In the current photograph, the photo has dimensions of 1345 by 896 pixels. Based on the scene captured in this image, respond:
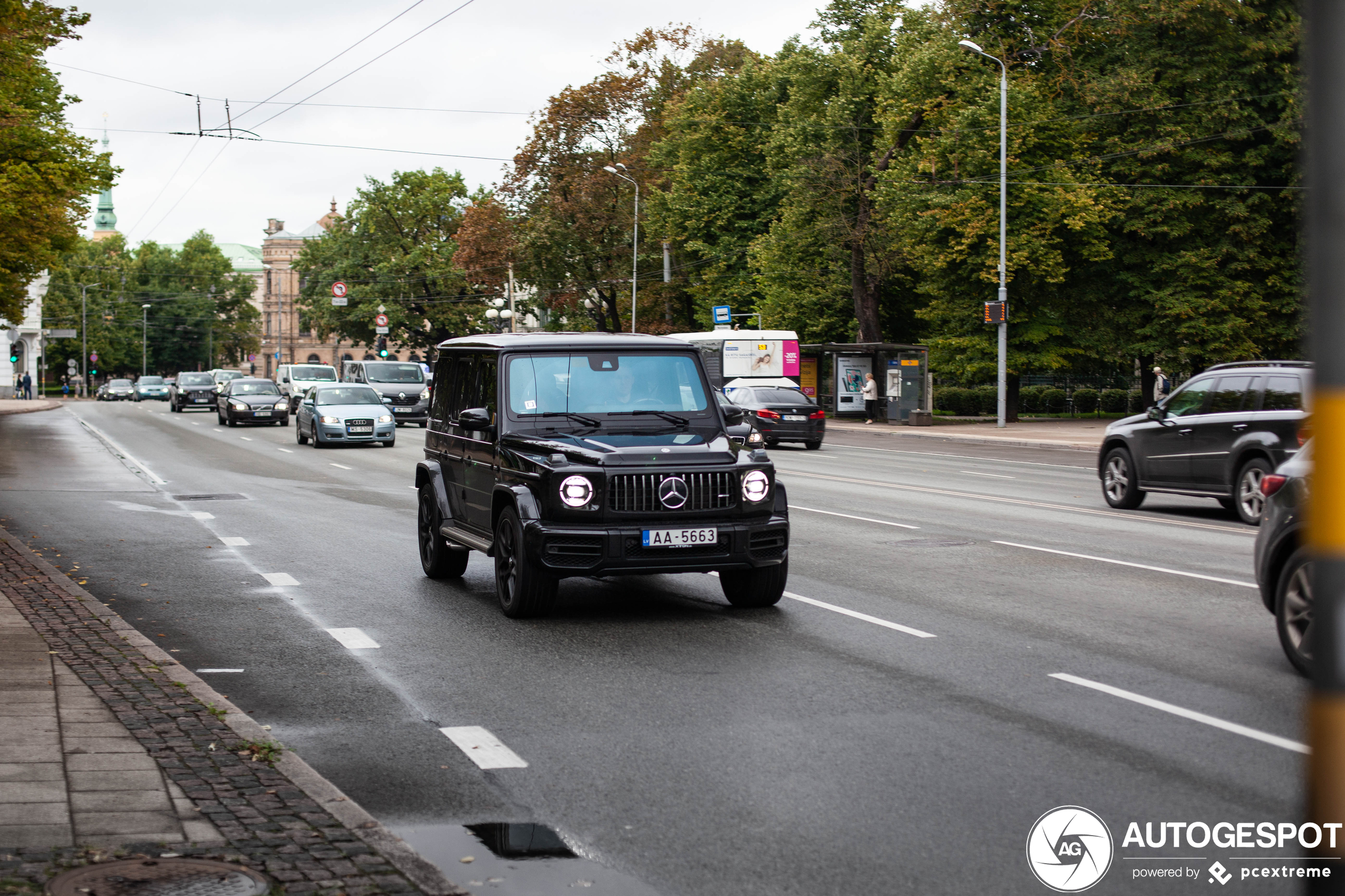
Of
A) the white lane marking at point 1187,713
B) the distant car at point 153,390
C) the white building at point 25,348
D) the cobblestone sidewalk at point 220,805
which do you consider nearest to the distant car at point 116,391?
the distant car at point 153,390

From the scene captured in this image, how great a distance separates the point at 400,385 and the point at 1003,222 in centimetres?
1981

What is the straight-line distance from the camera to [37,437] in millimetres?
35625

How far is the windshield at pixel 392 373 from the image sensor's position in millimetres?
46844

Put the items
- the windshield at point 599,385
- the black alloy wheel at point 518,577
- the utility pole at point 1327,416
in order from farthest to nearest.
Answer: the windshield at point 599,385 → the black alloy wheel at point 518,577 → the utility pole at point 1327,416

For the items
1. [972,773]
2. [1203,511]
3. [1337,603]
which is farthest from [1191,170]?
[1337,603]

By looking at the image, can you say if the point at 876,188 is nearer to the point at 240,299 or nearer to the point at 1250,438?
the point at 1250,438

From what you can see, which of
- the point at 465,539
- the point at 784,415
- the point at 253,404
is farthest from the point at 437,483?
the point at 253,404

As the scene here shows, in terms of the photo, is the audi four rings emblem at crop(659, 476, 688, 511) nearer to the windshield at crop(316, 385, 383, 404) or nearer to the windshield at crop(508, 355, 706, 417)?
the windshield at crop(508, 355, 706, 417)

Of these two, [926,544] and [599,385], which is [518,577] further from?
[926,544]

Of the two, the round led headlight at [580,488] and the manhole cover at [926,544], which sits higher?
the round led headlight at [580,488]

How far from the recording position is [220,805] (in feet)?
16.6

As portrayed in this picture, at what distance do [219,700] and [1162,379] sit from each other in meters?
47.9

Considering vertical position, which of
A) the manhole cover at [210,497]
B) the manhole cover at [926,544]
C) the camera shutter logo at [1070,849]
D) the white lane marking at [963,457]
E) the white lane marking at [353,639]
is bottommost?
the white lane marking at [963,457]

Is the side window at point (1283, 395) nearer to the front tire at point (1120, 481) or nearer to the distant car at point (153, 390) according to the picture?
the front tire at point (1120, 481)
